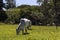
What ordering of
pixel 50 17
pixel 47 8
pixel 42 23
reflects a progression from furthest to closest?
pixel 47 8 → pixel 50 17 → pixel 42 23

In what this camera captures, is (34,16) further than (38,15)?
No

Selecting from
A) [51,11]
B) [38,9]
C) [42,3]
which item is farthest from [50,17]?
[42,3]

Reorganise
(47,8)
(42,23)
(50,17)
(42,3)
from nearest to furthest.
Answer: (42,23) < (50,17) < (47,8) < (42,3)

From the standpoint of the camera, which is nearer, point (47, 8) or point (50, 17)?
point (50, 17)

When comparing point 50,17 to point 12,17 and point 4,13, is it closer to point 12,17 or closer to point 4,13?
point 12,17

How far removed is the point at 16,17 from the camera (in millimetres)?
47812

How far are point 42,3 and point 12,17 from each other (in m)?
10.8

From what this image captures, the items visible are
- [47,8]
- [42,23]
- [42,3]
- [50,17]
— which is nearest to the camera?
[42,23]

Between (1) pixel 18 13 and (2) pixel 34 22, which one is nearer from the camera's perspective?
(2) pixel 34 22

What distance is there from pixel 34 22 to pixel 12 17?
680 cm

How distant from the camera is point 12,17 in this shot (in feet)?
161

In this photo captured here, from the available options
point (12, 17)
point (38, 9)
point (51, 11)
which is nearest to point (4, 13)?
point (12, 17)

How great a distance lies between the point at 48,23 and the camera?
43750 mm

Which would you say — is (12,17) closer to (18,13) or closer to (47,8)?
(18,13)
